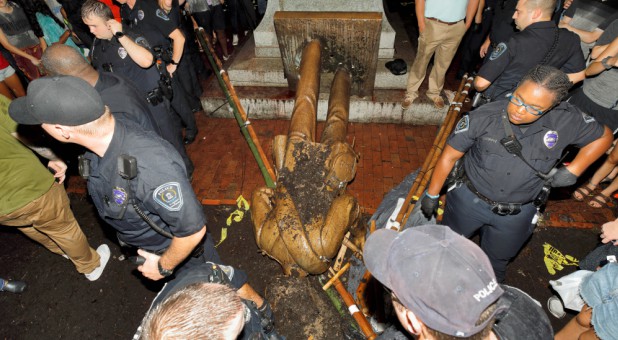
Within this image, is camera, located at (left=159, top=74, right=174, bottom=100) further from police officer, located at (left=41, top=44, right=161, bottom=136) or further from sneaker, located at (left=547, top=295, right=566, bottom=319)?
sneaker, located at (left=547, top=295, right=566, bottom=319)

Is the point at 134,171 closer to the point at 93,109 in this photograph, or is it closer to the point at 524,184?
the point at 93,109

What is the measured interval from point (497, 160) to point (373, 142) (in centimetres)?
280

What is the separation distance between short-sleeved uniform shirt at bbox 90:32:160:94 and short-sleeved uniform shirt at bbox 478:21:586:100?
4.22 metres

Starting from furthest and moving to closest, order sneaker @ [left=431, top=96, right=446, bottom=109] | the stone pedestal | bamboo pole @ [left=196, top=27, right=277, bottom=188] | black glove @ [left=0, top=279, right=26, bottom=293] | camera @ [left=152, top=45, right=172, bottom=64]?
1. sneaker @ [left=431, top=96, right=446, bottom=109]
2. the stone pedestal
3. camera @ [left=152, top=45, right=172, bottom=64]
4. bamboo pole @ [left=196, top=27, right=277, bottom=188]
5. black glove @ [left=0, top=279, right=26, bottom=293]

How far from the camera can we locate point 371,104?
219 inches

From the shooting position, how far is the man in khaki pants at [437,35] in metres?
4.66

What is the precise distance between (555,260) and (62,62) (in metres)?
5.74

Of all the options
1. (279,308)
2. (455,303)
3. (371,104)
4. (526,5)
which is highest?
(526,5)

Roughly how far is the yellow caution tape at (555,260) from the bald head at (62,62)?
5498mm

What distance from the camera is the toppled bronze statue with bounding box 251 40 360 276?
9.95 feet

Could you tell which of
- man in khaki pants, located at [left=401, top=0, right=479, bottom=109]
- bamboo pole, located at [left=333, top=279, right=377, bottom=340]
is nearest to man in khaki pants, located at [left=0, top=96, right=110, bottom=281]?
bamboo pole, located at [left=333, top=279, right=377, bottom=340]

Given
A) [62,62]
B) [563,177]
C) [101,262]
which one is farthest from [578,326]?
[62,62]

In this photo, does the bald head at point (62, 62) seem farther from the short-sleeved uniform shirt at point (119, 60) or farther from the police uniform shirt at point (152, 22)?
the police uniform shirt at point (152, 22)

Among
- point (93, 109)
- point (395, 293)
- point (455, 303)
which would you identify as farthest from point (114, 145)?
point (455, 303)
